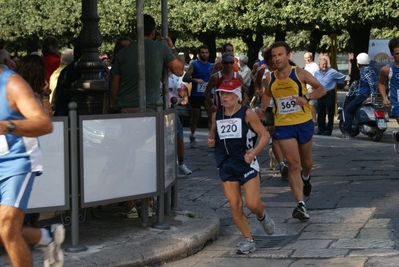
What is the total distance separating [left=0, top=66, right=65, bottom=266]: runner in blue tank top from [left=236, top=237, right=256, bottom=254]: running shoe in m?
2.45

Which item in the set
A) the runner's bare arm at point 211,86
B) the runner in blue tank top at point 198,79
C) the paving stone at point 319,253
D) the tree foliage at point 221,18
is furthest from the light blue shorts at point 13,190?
the tree foliage at point 221,18

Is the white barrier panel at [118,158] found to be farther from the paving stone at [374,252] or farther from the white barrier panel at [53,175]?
the paving stone at [374,252]

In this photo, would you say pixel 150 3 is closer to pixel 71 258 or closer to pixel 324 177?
pixel 324 177

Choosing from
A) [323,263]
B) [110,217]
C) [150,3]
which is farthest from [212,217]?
[150,3]

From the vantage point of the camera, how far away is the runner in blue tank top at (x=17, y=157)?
5.05 m

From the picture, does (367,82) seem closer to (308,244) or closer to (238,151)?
(308,244)

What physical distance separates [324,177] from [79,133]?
544 cm

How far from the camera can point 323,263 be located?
271 inches

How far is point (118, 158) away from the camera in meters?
7.43

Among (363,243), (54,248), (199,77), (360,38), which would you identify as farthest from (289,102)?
(360,38)

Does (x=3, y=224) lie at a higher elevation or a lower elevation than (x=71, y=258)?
higher

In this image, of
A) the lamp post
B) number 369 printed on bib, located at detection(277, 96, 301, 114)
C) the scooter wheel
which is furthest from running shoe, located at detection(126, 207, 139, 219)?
the scooter wheel

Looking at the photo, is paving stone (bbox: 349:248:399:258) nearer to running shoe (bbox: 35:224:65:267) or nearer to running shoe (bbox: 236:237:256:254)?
running shoe (bbox: 236:237:256:254)

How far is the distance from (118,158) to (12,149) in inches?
88.1
